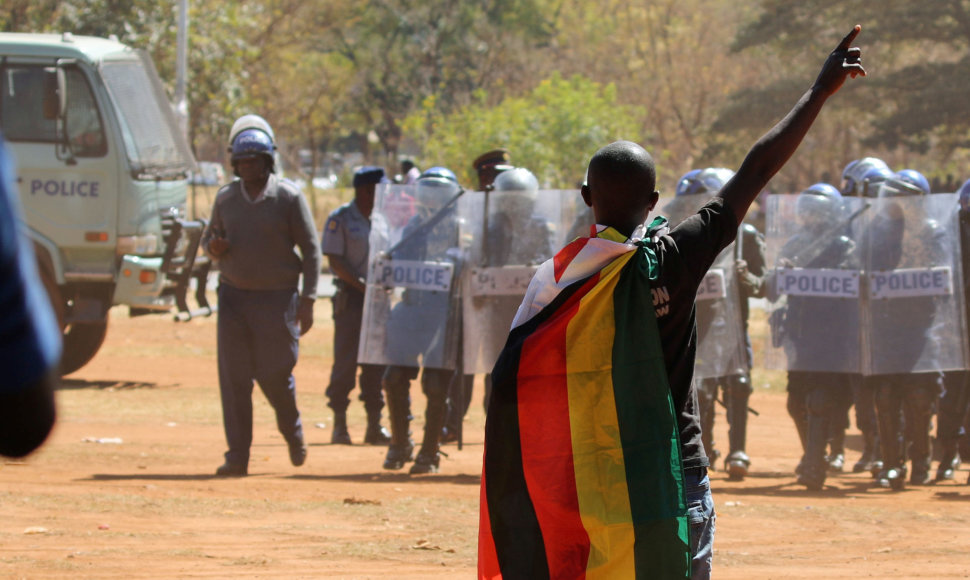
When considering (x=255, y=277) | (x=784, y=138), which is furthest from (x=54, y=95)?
(x=784, y=138)

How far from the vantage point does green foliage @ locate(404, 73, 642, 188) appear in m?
26.0

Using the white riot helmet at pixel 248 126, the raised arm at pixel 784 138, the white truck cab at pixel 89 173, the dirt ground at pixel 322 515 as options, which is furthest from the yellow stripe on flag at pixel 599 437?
the white truck cab at pixel 89 173

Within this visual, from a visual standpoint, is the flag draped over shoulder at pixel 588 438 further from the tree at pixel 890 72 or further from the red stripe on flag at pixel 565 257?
the tree at pixel 890 72

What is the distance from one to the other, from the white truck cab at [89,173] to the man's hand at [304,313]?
138 inches

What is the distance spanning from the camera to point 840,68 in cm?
354

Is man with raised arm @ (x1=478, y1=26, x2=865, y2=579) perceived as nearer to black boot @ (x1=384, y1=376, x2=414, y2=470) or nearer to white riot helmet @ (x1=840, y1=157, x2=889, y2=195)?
black boot @ (x1=384, y1=376, x2=414, y2=470)

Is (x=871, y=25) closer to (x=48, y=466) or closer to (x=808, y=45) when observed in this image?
(x=808, y=45)

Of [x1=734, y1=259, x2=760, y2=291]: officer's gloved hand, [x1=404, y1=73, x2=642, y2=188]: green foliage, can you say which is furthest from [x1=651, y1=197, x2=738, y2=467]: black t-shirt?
[x1=404, y1=73, x2=642, y2=188]: green foliage

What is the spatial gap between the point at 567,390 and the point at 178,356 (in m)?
13.7

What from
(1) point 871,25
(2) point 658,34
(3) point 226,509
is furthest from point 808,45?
(3) point 226,509

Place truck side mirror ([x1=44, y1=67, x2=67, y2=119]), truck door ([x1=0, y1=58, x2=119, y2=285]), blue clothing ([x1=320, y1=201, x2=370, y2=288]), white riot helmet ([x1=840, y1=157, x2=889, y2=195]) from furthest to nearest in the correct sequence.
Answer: truck door ([x1=0, y1=58, x2=119, y2=285]) < truck side mirror ([x1=44, y1=67, x2=67, y2=119]) < blue clothing ([x1=320, y1=201, x2=370, y2=288]) < white riot helmet ([x1=840, y1=157, x2=889, y2=195])

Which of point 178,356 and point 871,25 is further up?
point 871,25

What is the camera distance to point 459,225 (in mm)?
8727

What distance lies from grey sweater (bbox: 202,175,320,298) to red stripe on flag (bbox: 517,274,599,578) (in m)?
5.26
